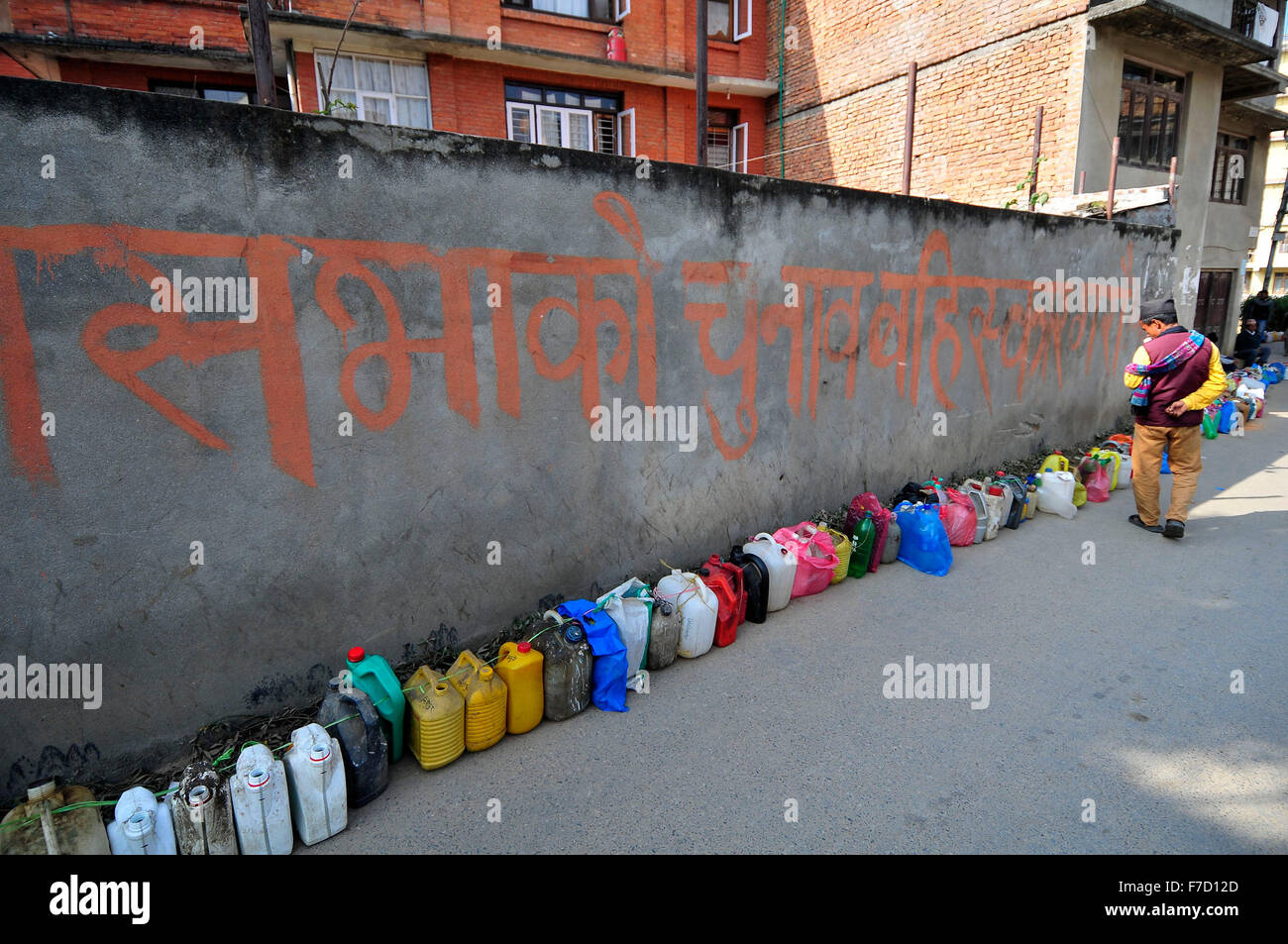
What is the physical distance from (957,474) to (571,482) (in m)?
4.72

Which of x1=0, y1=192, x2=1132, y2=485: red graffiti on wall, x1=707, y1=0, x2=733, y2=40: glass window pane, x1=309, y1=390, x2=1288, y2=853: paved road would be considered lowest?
x1=309, y1=390, x2=1288, y2=853: paved road

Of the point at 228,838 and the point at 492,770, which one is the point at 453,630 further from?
the point at 228,838

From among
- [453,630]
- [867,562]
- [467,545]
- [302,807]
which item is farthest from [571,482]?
[867,562]

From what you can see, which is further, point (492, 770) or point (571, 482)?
point (571, 482)

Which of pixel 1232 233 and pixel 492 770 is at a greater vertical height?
pixel 1232 233

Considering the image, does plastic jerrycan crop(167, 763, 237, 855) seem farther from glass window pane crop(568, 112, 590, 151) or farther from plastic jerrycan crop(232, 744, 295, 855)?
glass window pane crop(568, 112, 590, 151)

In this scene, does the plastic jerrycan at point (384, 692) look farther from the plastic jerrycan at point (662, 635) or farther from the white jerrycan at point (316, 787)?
the plastic jerrycan at point (662, 635)

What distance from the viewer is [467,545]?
362cm

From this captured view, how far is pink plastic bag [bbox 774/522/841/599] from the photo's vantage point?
468cm

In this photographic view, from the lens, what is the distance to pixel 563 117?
13.0m

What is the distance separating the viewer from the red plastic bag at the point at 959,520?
5598mm

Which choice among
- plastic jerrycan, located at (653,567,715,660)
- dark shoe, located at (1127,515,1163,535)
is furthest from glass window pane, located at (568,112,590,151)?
plastic jerrycan, located at (653,567,715,660)
